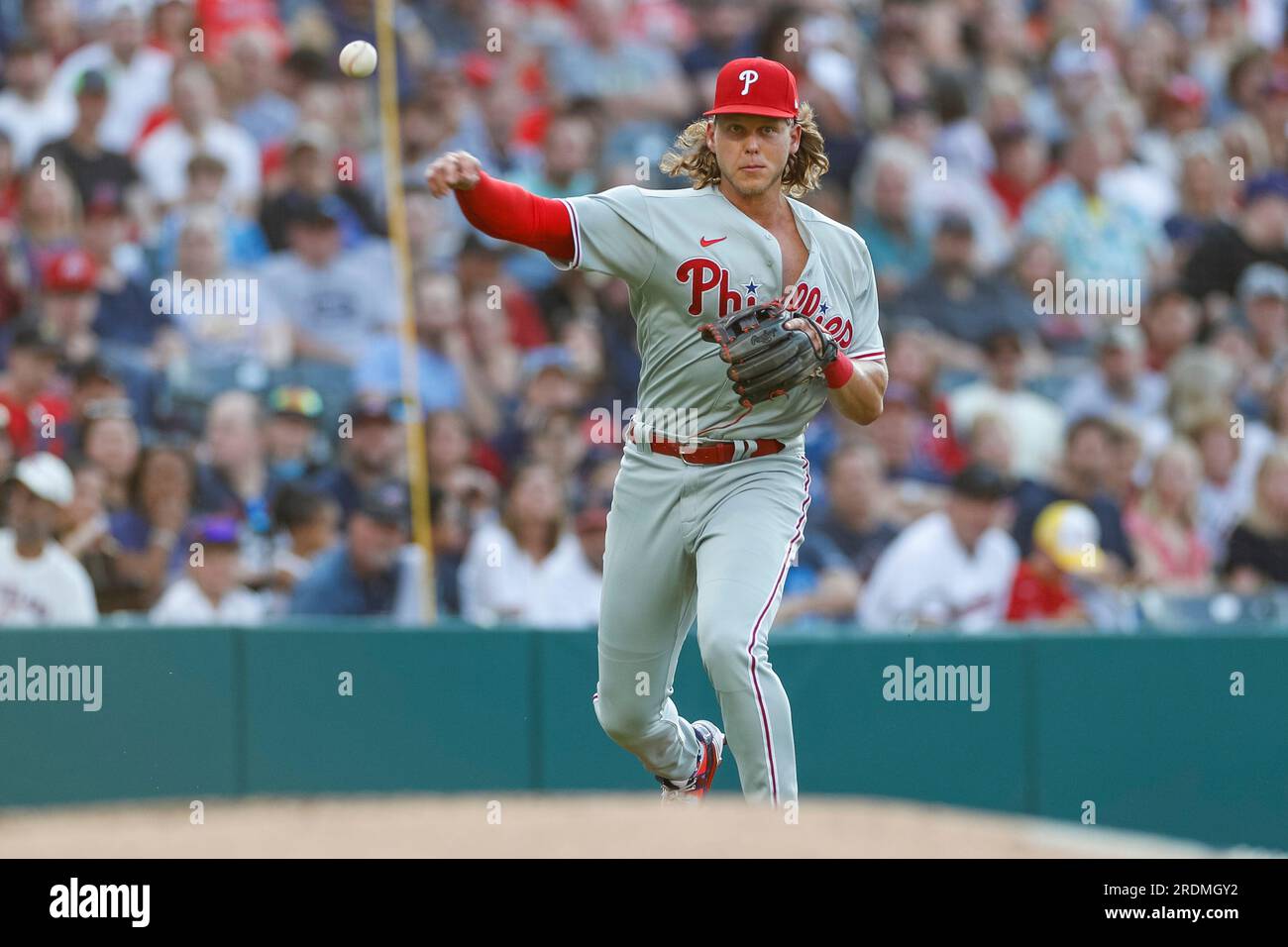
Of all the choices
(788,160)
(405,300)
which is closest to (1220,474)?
(405,300)

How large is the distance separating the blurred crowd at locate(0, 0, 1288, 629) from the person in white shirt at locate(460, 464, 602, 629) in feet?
0.05

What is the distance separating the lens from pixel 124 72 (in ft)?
33.0

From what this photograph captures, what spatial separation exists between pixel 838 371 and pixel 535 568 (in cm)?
308

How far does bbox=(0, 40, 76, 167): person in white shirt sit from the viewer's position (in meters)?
9.70

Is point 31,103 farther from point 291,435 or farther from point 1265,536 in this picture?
point 1265,536

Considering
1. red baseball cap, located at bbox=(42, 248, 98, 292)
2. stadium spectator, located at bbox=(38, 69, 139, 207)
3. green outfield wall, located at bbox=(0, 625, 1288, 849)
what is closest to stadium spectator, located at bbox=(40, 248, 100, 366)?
red baseball cap, located at bbox=(42, 248, 98, 292)

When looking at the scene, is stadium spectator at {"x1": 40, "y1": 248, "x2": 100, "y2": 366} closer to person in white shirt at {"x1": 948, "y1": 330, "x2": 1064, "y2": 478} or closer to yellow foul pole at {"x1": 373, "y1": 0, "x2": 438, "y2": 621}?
yellow foul pole at {"x1": 373, "y1": 0, "x2": 438, "y2": 621}

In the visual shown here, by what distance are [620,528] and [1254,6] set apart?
891 cm

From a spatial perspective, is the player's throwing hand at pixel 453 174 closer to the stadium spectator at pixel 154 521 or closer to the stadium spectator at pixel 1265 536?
the stadium spectator at pixel 154 521

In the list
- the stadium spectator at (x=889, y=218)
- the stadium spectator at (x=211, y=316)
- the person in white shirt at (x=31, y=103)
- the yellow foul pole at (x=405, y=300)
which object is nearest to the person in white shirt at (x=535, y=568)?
the yellow foul pole at (x=405, y=300)

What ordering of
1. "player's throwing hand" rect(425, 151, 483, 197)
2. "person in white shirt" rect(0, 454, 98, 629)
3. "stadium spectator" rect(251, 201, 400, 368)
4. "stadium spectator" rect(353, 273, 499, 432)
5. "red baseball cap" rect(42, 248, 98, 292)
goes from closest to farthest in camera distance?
"player's throwing hand" rect(425, 151, 483, 197), "person in white shirt" rect(0, 454, 98, 629), "red baseball cap" rect(42, 248, 98, 292), "stadium spectator" rect(353, 273, 499, 432), "stadium spectator" rect(251, 201, 400, 368)

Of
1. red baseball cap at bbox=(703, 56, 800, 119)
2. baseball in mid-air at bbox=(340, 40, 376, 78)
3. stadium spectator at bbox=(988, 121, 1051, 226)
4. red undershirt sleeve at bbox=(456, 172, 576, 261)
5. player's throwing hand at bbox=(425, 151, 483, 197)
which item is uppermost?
stadium spectator at bbox=(988, 121, 1051, 226)

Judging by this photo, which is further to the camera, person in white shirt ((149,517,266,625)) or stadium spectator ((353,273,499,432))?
stadium spectator ((353,273,499,432))

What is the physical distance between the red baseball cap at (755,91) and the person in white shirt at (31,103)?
546 cm
